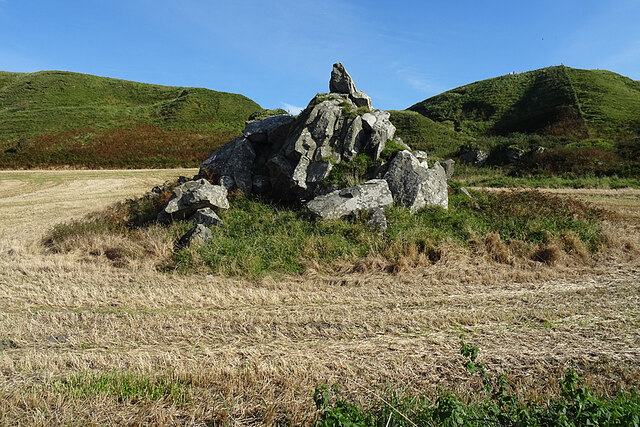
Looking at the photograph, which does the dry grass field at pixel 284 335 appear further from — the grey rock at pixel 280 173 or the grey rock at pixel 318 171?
the grey rock at pixel 280 173

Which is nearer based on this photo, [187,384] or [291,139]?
[187,384]

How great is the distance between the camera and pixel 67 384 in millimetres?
4195

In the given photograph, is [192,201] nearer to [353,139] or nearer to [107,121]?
[353,139]

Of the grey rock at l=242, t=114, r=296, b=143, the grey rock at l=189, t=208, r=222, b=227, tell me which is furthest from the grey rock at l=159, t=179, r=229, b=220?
the grey rock at l=242, t=114, r=296, b=143

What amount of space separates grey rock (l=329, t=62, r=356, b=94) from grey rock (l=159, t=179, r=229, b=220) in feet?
27.9

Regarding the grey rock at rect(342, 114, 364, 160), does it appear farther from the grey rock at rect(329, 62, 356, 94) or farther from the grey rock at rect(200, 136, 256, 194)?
the grey rock at rect(200, 136, 256, 194)

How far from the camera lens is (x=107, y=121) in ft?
189

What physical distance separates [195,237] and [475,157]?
28.9 m

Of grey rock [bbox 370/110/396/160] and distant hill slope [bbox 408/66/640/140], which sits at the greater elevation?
distant hill slope [bbox 408/66/640/140]

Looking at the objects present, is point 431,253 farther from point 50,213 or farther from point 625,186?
point 625,186

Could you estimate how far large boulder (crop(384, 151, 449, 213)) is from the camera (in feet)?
36.6

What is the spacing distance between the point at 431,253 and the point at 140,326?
21.0 ft

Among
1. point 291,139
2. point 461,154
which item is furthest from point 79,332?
point 461,154

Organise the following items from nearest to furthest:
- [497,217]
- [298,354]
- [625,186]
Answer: [298,354]
[497,217]
[625,186]
